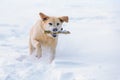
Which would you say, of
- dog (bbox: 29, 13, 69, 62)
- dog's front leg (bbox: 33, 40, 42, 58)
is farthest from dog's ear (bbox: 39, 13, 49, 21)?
dog's front leg (bbox: 33, 40, 42, 58)

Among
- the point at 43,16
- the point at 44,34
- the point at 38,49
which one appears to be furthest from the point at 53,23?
the point at 38,49

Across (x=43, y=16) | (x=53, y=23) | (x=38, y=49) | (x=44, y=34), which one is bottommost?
(x=38, y=49)

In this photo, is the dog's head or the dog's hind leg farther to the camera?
the dog's hind leg

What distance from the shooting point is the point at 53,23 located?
109 feet

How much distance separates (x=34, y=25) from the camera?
34031mm

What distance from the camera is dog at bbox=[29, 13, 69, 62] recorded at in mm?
33188

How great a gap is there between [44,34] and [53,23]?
486mm

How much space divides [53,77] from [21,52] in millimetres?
1536

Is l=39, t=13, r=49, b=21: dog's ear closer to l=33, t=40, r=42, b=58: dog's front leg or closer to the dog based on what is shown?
the dog

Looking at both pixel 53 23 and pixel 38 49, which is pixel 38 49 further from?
pixel 53 23

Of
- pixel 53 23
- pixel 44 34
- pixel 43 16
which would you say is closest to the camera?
pixel 53 23

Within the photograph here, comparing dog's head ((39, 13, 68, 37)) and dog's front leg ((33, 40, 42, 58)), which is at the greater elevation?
dog's head ((39, 13, 68, 37))

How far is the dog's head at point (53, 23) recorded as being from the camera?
33094mm

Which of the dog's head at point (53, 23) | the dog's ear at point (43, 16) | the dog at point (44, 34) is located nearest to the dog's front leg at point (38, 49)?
the dog at point (44, 34)
